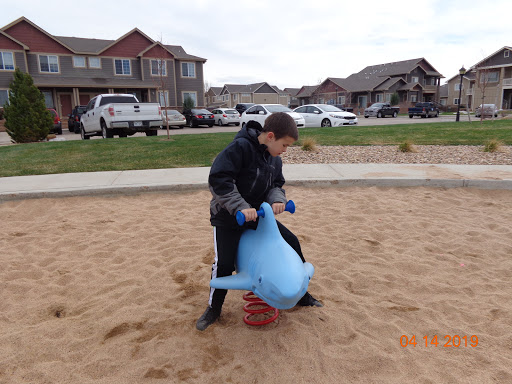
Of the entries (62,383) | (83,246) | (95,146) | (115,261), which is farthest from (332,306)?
(95,146)

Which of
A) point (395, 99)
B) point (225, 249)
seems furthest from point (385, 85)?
point (225, 249)

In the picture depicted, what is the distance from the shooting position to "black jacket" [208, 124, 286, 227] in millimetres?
2418

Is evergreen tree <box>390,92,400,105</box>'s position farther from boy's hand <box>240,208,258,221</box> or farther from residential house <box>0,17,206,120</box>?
boy's hand <box>240,208,258,221</box>

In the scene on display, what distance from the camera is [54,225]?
15.9 feet

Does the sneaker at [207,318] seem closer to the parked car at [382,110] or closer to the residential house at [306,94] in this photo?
the parked car at [382,110]

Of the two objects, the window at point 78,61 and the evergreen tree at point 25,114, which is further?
the window at point 78,61

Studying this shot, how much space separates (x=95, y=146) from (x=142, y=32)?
2941cm

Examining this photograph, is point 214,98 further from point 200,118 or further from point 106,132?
point 106,132

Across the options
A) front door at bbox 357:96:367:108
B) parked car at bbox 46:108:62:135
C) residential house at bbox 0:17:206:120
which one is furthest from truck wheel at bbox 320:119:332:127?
front door at bbox 357:96:367:108

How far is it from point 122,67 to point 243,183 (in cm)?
3766

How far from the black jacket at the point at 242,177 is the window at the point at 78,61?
37559 millimetres

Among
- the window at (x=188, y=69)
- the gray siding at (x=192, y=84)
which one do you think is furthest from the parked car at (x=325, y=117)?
the window at (x=188, y=69)

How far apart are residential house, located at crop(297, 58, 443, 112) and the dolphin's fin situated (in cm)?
5552

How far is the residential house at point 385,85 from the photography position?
5509 cm
